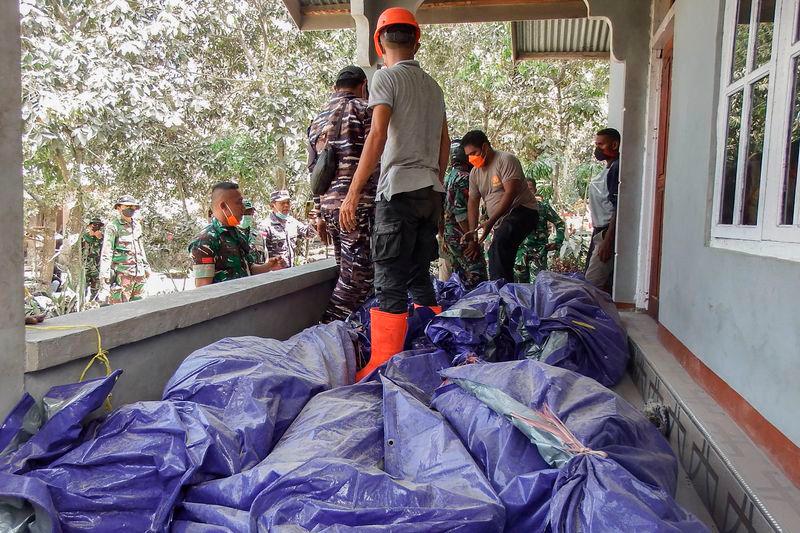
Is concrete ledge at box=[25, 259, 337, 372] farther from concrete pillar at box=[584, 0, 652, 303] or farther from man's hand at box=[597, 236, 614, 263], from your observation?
man's hand at box=[597, 236, 614, 263]

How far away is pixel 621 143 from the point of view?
4.60 m

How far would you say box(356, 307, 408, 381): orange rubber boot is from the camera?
2.85 meters

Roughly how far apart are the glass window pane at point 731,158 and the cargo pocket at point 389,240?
147cm

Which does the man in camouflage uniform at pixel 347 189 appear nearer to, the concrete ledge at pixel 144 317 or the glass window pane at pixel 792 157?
the concrete ledge at pixel 144 317

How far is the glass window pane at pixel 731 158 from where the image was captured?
227 centimetres

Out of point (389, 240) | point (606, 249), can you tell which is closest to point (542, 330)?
point (389, 240)

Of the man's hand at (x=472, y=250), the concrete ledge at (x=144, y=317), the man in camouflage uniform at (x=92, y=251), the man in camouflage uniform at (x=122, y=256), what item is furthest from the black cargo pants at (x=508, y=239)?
the man in camouflage uniform at (x=92, y=251)

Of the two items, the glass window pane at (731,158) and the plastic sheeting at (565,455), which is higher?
the glass window pane at (731,158)

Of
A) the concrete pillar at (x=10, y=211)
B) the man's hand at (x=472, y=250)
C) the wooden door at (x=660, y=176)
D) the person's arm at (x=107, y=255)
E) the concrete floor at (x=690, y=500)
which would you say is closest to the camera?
the concrete pillar at (x=10, y=211)

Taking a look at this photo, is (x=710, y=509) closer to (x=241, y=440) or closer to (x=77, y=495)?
(x=241, y=440)

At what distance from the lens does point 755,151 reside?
83.0 inches

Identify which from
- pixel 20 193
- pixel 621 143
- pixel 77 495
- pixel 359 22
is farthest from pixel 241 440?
pixel 621 143

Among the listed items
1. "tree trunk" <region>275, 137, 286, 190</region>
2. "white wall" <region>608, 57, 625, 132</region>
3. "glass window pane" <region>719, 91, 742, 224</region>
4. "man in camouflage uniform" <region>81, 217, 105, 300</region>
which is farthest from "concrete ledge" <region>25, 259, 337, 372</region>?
"tree trunk" <region>275, 137, 286, 190</region>

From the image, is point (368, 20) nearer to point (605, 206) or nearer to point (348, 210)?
point (348, 210)
